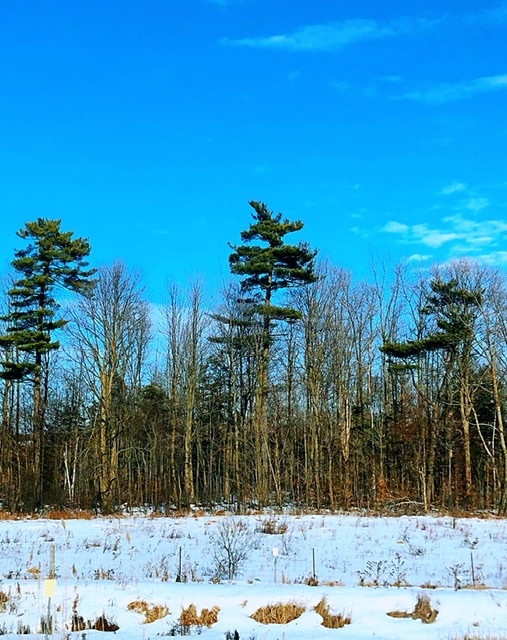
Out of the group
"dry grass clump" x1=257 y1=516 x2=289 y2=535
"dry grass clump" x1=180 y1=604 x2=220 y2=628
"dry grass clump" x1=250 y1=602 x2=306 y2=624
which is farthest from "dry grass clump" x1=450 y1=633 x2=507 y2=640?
"dry grass clump" x1=257 y1=516 x2=289 y2=535

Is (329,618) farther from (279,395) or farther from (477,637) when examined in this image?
A: (279,395)

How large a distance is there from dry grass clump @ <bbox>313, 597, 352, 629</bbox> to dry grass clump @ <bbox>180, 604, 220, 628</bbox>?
1306mm

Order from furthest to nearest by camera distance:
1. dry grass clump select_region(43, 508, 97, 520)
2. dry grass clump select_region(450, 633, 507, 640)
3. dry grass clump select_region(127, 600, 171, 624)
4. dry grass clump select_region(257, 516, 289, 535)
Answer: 1. dry grass clump select_region(43, 508, 97, 520)
2. dry grass clump select_region(257, 516, 289, 535)
3. dry grass clump select_region(127, 600, 171, 624)
4. dry grass clump select_region(450, 633, 507, 640)

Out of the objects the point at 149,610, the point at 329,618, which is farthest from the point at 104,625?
the point at 329,618

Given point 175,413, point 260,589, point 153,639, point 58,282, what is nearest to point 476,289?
point 175,413

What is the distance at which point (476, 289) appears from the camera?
29.8 meters

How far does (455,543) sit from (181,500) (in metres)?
20.1

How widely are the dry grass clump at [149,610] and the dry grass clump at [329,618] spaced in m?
1.94

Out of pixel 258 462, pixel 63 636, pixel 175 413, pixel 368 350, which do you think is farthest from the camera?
pixel 368 350

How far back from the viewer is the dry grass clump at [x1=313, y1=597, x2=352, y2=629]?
300 inches

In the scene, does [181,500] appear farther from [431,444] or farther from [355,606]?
[355,606]

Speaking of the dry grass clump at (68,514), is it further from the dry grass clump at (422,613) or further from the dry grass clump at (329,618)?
the dry grass clump at (422,613)

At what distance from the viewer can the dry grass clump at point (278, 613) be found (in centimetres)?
786

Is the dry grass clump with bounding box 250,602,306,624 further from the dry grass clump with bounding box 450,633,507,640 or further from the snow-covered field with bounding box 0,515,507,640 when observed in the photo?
the dry grass clump with bounding box 450,633,507,640
